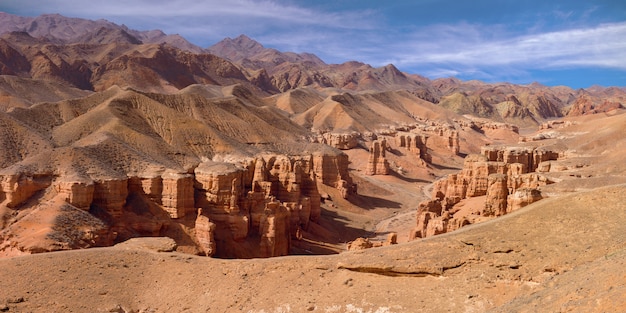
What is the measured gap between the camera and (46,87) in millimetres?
100312

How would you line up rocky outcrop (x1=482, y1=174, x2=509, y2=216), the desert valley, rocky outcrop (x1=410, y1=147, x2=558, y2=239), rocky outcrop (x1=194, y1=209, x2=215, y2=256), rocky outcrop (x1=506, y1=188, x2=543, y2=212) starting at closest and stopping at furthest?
the desert valley < rocky outcrop (x1=506, y1=188, x2=543, y2=212) < rocky outcrop (x1=410, y1=147, x2=558, y2=239) < rocky outcrop (x1=194, y1=209, x2=215, y2=256) < rocky outcrop (x1=482, y1=174, x2=509, y2=216)

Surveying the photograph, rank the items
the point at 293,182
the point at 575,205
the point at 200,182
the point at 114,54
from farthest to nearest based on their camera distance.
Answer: the point at 114,54 < the point at 293,182 < the point at 200,182 < the point at 575,205

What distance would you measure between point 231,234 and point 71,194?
10.4m

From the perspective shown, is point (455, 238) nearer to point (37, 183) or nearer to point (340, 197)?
point (37, 183)

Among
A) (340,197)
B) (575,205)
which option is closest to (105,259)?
A: (575,205)

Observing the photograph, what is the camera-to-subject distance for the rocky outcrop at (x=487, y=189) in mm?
31297

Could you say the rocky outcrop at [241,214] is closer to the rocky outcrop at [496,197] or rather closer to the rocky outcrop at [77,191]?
the rocky outcrop at [77,191]

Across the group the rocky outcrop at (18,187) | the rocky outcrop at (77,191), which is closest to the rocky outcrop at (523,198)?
the rocky outcrop at (77,191)

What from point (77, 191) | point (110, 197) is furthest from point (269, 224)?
point (77, 191)

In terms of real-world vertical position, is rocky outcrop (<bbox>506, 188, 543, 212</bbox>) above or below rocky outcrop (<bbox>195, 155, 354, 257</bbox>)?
above

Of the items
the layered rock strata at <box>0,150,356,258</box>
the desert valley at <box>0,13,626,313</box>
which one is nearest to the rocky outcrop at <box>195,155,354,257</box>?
the layered rock strata at <box>0,150,356,258</box>

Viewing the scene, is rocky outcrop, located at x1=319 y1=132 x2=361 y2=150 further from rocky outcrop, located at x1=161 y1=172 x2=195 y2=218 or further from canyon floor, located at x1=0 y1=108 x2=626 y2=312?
canyon floor, located at x1=0 y1=108 x2=626 y2=312

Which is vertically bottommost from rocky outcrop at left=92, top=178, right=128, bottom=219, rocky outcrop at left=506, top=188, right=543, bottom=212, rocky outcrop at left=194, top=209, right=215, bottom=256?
rocky outcrop at left=194, top=209, right=215, bottom=256

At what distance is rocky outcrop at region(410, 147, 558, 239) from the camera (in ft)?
103
